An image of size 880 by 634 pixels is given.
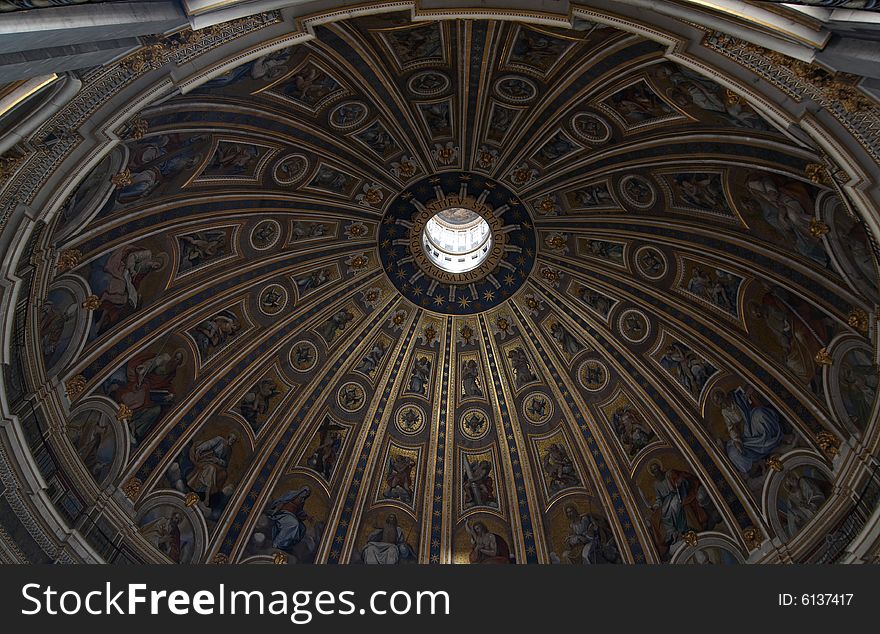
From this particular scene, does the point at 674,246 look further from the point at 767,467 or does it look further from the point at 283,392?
the point at 283,392

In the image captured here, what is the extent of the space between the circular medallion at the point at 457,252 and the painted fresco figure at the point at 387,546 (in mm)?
6300

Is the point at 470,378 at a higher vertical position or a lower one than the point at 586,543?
higher

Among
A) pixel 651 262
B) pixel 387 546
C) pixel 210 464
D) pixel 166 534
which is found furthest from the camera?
pixel 387 546

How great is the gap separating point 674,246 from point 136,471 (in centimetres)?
1384

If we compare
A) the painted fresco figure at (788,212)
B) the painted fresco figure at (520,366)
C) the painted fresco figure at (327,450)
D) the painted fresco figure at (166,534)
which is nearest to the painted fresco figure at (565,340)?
the painted fresco figure at (520,366)

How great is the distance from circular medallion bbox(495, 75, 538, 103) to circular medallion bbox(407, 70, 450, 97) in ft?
4.09

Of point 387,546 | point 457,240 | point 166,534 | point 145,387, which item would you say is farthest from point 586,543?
point 145,387

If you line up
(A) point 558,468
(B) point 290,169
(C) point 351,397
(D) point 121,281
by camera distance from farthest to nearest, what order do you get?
1. (C) point 351,397
2. (A) point 558,468
3. (B) point 290,169
4. (D) point 121,281

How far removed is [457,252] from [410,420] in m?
5.28

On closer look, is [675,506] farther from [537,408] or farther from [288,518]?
[288,518]

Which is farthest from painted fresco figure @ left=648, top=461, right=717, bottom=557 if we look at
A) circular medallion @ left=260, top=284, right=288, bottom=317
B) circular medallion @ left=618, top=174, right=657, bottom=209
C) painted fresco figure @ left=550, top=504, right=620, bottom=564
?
circular medallion @ left=260, top=284, right=288, bottom=317

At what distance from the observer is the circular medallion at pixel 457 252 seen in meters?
21.5

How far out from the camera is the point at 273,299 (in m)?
21.3

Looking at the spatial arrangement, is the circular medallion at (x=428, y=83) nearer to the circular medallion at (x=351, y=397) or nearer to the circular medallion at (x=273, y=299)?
the circular medallion at (x=273, y=299)
